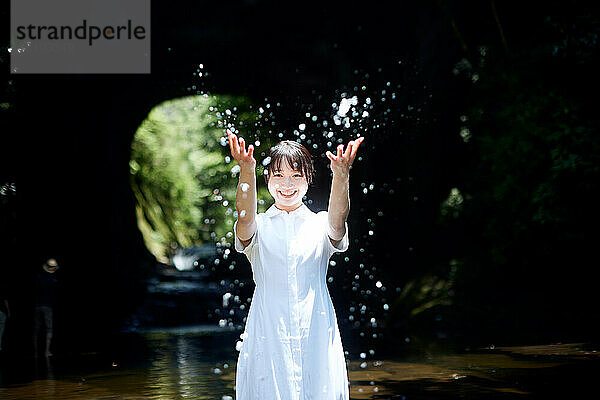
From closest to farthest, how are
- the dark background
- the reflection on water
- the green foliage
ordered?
the reflection on water
the dark background
the green foliage

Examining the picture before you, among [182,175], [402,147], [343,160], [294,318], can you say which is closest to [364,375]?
[294,318]

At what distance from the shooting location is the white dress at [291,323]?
14.7ft

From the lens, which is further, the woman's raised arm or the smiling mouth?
the smiling mouth

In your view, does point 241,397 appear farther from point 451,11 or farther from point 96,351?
point 451,11

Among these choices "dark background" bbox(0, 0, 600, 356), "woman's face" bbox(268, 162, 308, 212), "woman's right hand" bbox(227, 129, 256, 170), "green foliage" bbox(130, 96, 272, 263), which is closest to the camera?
"woman's right hand" bbox(227, 129, 256, 170)

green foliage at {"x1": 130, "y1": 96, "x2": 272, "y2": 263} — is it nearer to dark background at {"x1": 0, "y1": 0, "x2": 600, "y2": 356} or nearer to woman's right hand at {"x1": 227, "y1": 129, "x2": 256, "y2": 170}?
dark background at {"x1": 0, "y1": 0, "x2": 600, "y2": 356}

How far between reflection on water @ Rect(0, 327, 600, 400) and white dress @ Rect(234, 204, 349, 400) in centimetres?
449

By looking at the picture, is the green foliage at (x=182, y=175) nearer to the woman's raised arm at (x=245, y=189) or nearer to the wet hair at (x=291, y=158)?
the wet hair at (x=291, y=158)

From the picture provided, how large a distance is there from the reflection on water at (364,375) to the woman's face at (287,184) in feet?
15.1

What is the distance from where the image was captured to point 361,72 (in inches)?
768

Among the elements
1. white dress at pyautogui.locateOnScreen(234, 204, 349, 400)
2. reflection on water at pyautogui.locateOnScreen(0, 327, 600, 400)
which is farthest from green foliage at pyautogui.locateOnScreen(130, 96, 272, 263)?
white dress at pyautogui.locateOnScreen(234, 204, 349, 400)

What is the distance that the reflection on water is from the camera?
923cm

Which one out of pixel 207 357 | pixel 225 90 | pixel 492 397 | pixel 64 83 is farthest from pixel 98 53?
pixel 492 397

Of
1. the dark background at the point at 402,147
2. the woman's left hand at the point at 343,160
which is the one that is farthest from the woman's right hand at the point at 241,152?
the dark background at the point at 402,147
